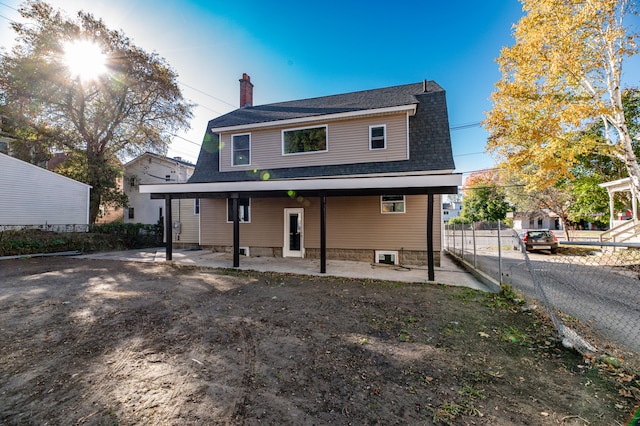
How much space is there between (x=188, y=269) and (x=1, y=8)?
50.4 ft

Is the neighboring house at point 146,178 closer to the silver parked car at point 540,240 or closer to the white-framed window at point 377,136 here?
the white-framed window at point 377,136

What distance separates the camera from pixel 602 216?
18000 millimetres

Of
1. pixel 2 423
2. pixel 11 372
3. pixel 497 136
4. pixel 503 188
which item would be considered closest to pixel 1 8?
pixel 11 372

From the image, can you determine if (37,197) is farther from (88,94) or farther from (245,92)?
(245,92)

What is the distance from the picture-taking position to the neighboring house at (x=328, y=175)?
29.2 feet

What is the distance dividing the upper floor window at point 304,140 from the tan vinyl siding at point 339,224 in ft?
6.90

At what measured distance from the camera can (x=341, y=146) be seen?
33.9ft

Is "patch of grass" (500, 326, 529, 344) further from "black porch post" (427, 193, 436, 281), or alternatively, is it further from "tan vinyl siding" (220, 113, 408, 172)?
"tan vinyl siding" (220, 113, 408, 172)

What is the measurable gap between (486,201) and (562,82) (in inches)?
1001

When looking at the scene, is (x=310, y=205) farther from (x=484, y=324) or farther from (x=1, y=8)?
(x=1, y=8)

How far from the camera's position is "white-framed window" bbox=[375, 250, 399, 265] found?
9.69m

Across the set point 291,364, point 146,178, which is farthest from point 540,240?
point 146,178

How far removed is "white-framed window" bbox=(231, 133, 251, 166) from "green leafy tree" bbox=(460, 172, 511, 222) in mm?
28199

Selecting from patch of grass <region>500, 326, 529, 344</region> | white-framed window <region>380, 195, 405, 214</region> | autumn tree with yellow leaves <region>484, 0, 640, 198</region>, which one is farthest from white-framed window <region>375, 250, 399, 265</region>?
autumn tree with yellow leaves <region>484, 0, 640, 198</region>
